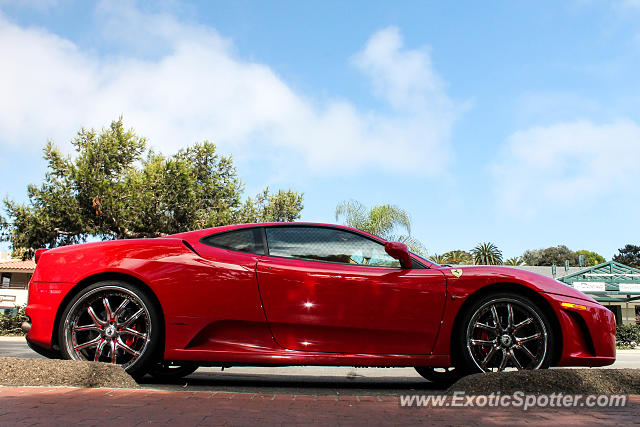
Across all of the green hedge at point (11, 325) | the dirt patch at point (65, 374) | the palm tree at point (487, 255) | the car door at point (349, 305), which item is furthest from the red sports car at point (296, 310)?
the palm tree at point (487, 255)

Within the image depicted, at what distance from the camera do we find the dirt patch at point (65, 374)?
367 centimetres

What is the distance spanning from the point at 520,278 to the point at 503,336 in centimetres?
51

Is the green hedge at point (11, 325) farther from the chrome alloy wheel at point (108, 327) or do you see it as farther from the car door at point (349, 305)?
the car door at point (349, 305)

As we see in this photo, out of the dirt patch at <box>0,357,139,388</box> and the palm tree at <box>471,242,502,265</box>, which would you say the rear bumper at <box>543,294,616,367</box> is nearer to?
the dirt patch at <box>0,357,139,388</box>

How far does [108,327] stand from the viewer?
13.8 ft

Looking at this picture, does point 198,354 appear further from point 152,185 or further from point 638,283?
point 638,283

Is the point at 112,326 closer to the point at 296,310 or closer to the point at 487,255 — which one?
the point at 296,310

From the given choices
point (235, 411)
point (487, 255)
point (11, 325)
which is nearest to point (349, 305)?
point (235, 411)

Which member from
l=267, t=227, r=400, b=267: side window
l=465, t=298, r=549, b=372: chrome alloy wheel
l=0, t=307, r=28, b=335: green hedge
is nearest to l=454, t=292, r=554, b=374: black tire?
l=465, t=298, r=549, b=372: chrome alloy wheel

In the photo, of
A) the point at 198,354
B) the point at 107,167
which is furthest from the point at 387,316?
the point at 107,167

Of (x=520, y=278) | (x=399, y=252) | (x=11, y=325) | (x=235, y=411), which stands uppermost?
(x=399, y=252)

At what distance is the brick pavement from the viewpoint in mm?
2674

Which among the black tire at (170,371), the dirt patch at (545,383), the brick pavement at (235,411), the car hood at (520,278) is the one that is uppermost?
the car hood at (520,278)

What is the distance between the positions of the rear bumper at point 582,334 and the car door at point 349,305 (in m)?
1.01
